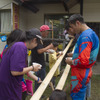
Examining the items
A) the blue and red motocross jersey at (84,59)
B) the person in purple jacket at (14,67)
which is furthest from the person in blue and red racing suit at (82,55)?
the person in purple jacket at (14,67)

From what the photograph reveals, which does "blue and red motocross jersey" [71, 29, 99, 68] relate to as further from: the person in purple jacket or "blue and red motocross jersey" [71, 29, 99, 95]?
the person in purple jacket

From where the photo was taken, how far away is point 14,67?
1.51 metres

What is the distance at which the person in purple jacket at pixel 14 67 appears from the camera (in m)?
1.52

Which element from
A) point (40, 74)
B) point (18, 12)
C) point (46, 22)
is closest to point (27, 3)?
point (18, 12)

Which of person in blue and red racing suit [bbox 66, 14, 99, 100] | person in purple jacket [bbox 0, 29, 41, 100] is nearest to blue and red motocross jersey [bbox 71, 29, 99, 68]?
person in blue and red racing suit [bbox 66, 14, 99, 100]

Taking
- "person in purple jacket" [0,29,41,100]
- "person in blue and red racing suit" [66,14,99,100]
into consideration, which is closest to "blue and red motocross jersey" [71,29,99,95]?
"person in blue and red racing suit" [66,14,99,100]

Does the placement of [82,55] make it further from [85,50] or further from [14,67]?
[14,67]

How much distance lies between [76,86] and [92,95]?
231 cm

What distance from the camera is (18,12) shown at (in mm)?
7723

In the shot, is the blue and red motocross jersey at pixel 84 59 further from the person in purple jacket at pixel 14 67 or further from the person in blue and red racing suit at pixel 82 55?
the person in purple jacket at pixel 14 67

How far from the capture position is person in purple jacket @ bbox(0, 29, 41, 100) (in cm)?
152

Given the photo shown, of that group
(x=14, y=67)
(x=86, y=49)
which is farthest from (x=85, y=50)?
(x=14, y=67)

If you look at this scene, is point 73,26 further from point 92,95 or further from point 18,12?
point 18,12

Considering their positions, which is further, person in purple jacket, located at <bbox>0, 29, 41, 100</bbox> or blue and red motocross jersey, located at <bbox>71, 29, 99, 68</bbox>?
blue and red motocross jersey, located at <bbox>71, 29, 99, 68</bbox>
